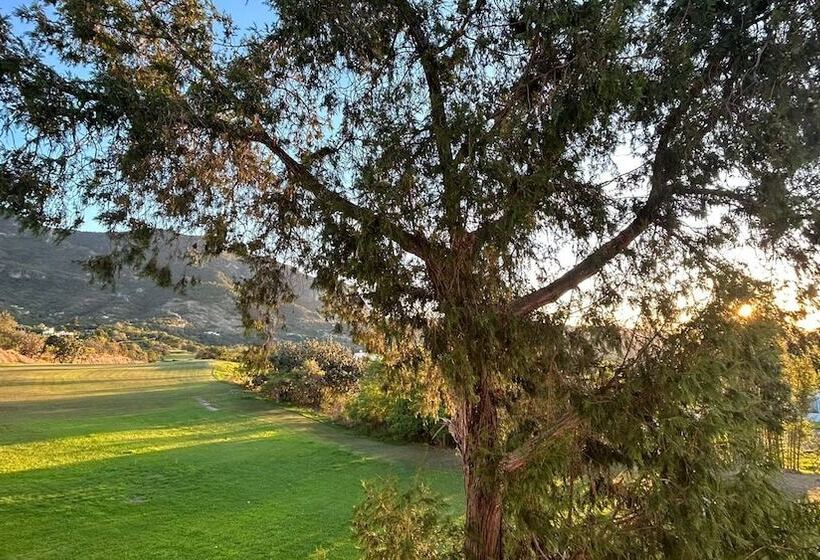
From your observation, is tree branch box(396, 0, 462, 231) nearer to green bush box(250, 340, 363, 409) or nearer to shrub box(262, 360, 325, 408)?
green bush box(250, 340, 363, 409)

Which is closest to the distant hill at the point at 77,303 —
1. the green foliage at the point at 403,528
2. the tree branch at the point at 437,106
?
the green foliage at the point at 403,528

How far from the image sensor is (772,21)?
242cm

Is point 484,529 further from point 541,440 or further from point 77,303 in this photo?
point 77,303

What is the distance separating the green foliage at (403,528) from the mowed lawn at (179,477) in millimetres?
834

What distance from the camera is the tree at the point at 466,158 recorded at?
8.23ft

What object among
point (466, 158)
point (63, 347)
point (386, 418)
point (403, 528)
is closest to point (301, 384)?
point (386, 418)

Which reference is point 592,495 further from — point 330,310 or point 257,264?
point 257,264

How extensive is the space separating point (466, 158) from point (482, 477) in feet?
6.23

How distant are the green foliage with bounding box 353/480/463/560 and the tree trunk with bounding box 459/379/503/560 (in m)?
0.40

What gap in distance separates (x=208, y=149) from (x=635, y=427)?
3.12m

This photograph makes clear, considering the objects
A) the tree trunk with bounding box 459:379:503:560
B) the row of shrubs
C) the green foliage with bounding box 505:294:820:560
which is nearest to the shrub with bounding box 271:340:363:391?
the row of shrubs

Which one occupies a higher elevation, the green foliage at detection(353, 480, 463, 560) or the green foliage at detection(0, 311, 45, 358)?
the green foliage at detection(353, 480, 463, 560)

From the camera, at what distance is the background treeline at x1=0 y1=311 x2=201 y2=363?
81.0 feet

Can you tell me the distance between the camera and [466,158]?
264cm
